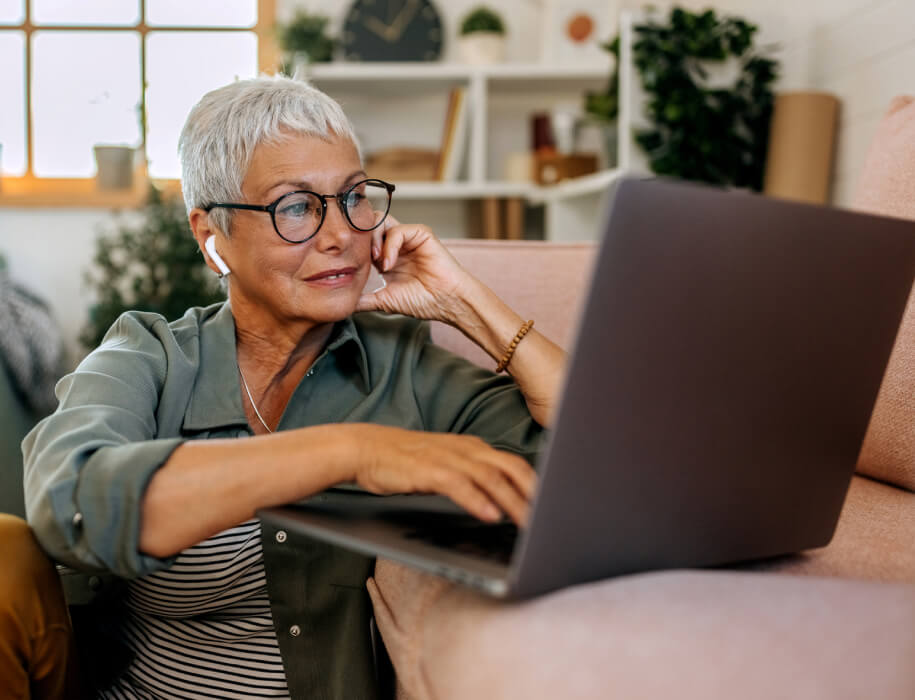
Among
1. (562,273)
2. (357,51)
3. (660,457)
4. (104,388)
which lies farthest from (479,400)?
(357,51)

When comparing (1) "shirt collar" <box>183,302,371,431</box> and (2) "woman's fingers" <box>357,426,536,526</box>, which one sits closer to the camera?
(2) "woman's fingers" <box>357,426,536,526</box>

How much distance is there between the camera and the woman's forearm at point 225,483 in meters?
0.74

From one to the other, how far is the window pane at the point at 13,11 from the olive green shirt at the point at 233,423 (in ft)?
9.98

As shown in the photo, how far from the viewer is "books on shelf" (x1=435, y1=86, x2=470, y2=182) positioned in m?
3.26

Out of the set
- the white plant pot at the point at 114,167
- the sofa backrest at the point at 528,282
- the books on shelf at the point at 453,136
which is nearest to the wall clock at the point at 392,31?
the books on shelf at the point at 453,136

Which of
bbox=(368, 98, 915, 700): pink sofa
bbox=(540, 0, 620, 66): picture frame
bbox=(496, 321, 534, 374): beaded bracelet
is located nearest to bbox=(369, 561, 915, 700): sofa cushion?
bbox=(368, 98, 915, 700): pink sofa

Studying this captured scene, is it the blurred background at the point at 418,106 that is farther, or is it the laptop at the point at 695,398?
the blurred background at the point at 418,106

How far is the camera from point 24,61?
12.0 feet

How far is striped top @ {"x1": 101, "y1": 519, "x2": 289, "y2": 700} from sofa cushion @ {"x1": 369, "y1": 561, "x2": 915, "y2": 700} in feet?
1.51

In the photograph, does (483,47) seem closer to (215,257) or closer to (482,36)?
(482,36)

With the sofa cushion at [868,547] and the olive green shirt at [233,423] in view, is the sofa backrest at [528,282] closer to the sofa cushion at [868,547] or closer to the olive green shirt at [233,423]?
the olive green shirt at [233,423]

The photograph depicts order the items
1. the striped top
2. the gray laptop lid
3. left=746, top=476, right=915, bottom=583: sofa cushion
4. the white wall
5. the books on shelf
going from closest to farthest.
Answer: the gray laptop lid → left=746, top=476, right=915, bottom=583: sofa cushion → the striped top → the white wall → the books on shelf

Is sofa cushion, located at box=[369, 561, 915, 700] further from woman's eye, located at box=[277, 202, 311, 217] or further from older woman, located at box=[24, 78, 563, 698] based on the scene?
woman's eye, located at box=[277, 202, 311, 217]

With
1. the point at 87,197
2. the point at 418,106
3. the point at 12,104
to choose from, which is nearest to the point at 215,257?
the point at 418,106
